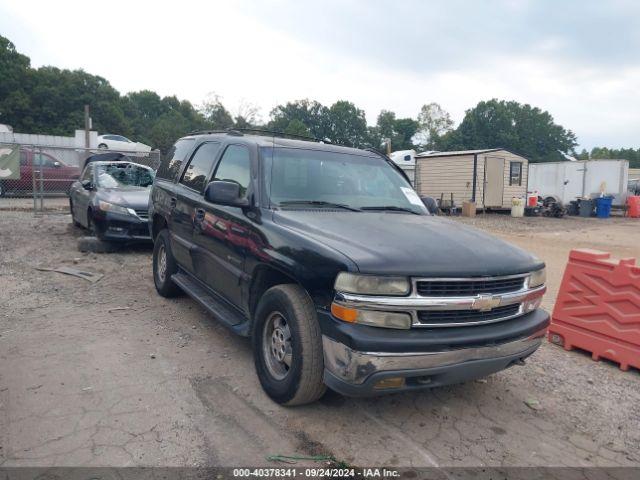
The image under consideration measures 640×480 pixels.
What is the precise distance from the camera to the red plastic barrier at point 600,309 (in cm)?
428

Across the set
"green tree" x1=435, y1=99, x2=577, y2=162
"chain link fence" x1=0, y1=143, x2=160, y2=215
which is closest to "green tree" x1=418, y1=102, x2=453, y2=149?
"green tree" x1=435, y1=99, x2=577, y2=162

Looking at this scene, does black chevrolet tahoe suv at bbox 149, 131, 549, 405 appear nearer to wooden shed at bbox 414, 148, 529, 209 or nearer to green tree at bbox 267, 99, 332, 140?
wooden shed at bbox 414, 148, 529, 209

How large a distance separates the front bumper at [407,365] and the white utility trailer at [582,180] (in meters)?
24.7

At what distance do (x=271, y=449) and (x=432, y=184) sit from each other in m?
21.4

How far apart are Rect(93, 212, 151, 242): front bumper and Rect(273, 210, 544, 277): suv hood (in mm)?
5298

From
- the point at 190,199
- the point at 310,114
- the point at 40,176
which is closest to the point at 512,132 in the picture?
the point at 310,114

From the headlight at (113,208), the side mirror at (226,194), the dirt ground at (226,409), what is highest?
the side mirror at (226,194)

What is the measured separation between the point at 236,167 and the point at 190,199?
0.84 m

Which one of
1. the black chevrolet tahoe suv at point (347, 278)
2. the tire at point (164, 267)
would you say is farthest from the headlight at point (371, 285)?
the tire at point (164, 267)

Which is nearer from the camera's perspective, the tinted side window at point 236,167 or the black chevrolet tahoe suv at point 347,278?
the black chevrolet tahoe suv at point 347,278

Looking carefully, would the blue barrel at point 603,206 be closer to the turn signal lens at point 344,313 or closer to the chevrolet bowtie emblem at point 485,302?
the chevrolet bowtie emblem at point 485,302

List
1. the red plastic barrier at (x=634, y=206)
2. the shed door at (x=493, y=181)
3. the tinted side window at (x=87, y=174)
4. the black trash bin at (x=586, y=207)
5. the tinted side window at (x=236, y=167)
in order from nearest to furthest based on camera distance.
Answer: the tinted side window at (x=236, y=167) < the tinted side window at (x=87, y=174) < the shed door at (x=493, y=181) < the black trash bin at (x=586, y=207) < the red plastic barrier at (x=634, y=206)

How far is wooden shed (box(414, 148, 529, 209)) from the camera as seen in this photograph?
21.2 m

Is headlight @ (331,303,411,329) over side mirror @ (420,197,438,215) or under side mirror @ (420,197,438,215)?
under
